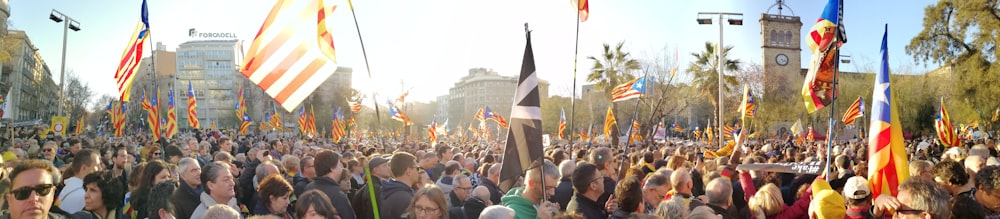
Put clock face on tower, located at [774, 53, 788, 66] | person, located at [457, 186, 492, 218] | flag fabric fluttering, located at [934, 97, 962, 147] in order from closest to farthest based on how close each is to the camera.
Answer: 1. person, located at [457, 186, 492, 218]
2. flag fabric fluttering, located at [934, 97, 962, 147]
3. clock face on tower, located at [774, 53, 788, 66]

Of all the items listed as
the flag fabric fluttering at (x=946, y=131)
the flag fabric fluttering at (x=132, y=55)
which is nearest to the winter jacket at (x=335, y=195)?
the flag fabric fluttering at (x=132, y=55)

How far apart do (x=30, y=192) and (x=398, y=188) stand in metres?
2.64

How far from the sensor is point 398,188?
562cm

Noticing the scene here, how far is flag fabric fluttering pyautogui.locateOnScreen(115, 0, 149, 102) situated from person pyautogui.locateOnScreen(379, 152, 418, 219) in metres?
8.06

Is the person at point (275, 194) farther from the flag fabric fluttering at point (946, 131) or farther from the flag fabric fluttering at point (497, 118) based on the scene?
the flag fabric fluttering at point (497, 118)

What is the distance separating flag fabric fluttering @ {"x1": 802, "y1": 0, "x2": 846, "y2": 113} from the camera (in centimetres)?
802

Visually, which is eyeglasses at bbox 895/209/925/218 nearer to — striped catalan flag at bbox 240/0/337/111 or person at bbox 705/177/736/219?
person at bbox 705/177/736/219

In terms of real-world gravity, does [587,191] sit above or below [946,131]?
below

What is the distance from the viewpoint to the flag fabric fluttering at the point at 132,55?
11.8 meters

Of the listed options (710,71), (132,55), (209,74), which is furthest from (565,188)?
(209,74)

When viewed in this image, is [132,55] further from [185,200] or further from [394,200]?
[394,200]

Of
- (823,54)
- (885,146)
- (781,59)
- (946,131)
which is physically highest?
(781,59)

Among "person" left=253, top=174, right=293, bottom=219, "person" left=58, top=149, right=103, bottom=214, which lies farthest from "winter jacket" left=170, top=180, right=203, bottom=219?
"person" left=58, top=149, right=103, bottom=214

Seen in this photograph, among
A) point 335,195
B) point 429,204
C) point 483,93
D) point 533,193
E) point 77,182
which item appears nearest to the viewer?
point 429,204
